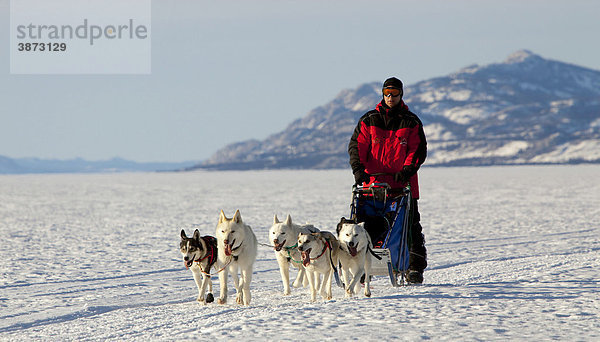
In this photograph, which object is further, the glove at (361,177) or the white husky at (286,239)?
the glove at (361,177)

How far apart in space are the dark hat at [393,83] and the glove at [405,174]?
2.57 ft

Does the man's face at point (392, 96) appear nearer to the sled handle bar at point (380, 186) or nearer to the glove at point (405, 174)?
the glove at point (405, 174)

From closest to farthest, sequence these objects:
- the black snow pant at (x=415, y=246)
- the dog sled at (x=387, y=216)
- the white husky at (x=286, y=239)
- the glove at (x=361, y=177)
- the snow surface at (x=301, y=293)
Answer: the snow surface at (x=301, y=293), the white husky at (x=286, y=239), the dog sled at (x=387, y=216), the glove at (x=361, y=177), the black snow pant at (x=415, y=246)

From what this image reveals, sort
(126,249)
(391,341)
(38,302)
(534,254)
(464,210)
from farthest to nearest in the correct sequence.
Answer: (464,210), (126,249), (534,254), (38,302), (391,341)

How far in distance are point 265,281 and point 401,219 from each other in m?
2.26

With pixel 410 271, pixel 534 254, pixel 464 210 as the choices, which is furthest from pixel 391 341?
pixel 464 210

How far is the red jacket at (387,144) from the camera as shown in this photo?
6348 mm

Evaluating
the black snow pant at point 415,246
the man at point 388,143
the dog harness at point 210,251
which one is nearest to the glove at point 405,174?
the man at point 388,143

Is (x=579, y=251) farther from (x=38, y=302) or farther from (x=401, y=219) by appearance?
(x=38, y=302)

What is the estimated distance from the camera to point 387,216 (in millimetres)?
6414

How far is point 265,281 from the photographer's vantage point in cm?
788

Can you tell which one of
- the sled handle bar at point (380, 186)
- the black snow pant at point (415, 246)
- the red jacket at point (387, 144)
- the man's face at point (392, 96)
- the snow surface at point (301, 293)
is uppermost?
the man's face at point (392, 96)

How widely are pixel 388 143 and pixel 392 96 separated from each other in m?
0.46

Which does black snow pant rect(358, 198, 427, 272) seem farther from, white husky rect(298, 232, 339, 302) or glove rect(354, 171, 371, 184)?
white husky rect(298, 232, 339, 302)
